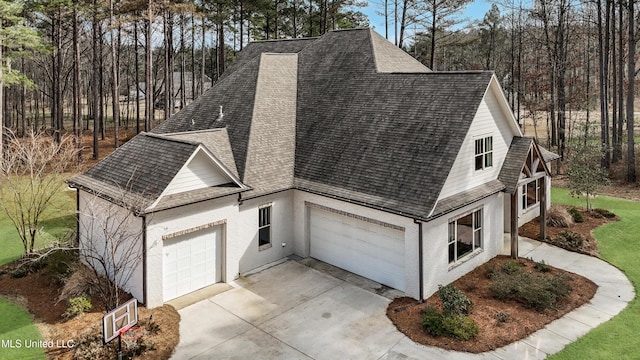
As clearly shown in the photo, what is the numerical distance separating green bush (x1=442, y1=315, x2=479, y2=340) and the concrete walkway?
66 centimetres

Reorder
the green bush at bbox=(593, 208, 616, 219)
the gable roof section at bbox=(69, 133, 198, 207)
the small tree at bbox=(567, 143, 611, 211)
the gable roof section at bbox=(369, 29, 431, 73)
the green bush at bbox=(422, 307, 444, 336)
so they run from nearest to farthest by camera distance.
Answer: the green bush at bbox=(422, 307, 444, 336)
the gable roof section at bbox=(69, 133, 198, 207)
the gable roof section at bbox=(369, 29, 431, 73)
the small tree at bbox=(567, 143, 611, 211)
the green bush at bbox=(593, 208, 616, 219)

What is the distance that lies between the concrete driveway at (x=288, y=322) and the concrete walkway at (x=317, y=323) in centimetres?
2

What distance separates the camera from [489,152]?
15.8m

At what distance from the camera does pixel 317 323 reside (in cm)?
1184

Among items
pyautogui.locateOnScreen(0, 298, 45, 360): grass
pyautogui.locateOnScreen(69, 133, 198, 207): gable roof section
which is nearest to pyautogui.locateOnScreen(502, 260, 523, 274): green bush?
pyautogui.locateOnScreen(69, 133, 198, 207): gable roof section

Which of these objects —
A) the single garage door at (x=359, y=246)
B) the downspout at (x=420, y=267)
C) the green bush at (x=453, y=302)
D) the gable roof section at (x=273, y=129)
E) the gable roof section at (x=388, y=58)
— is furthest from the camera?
the gable roof section at (x=388, y=58)

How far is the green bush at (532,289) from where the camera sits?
1247 centimetres

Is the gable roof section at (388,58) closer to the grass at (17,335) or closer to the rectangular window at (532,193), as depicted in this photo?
the rectangular window at (532,193)

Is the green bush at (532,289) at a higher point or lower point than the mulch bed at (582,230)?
lower

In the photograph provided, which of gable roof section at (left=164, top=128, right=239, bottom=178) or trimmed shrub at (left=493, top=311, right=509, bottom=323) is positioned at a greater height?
gable roof section at (left=164, top=128, right=239, bottom=178)

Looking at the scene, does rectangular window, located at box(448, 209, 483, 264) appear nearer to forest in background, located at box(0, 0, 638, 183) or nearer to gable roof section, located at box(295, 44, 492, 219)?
gable roof section, located at box(295, 44, 492, 219)

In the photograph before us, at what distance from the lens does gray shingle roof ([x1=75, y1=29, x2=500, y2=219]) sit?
14.2 meters

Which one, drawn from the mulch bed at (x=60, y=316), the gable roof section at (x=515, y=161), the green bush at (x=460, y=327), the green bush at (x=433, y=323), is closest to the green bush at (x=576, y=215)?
the gable roof section at (x=515, y=161)

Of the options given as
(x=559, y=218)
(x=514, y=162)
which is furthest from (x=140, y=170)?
(x=559, y=218)
